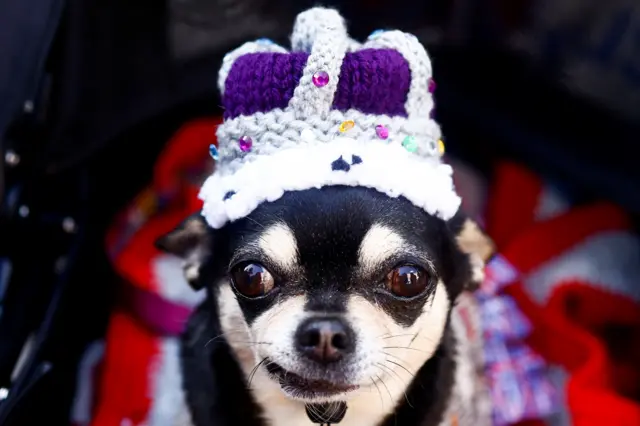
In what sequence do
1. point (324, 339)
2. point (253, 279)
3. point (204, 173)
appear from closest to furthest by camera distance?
point (324, 339)
point (253, 279)
point (204, 173)

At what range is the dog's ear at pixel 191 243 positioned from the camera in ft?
4.46

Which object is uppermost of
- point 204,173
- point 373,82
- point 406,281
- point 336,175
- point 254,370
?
point 373,82

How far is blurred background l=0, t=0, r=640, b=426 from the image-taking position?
1546 mm

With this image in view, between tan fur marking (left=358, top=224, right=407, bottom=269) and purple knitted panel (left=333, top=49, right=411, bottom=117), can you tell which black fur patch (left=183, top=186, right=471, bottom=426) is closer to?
tan fur marking (left=358, top=224, right=407, bottom=269)

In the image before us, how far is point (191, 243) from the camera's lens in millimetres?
1392

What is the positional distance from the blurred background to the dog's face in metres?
0.55

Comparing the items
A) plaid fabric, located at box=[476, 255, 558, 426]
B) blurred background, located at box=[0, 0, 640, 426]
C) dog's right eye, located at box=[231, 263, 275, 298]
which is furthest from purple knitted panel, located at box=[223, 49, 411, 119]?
plaid fabric, located at box=[476, 255, 558, 426]

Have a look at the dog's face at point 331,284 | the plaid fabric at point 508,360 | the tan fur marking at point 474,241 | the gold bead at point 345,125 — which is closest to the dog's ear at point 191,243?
the dog's face at point 331,284

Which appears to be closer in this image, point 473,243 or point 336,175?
point 336,175

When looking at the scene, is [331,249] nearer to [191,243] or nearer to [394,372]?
[394,372]

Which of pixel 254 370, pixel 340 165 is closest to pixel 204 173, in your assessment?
pixel 254 370

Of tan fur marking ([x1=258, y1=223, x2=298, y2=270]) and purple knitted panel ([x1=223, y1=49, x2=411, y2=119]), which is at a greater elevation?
purple knitted panel ([x1=223, y1=49, x2=411, y2=119])

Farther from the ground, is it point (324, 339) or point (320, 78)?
point (320, 78)

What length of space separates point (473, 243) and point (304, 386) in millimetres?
446
